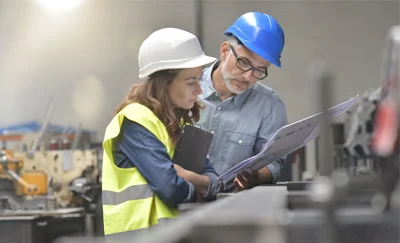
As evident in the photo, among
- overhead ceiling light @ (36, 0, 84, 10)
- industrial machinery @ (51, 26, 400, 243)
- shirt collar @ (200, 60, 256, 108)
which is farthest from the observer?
overhead ceiling light @ (36, 0, 84, 10)

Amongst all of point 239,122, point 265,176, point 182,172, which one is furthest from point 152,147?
point 239,122

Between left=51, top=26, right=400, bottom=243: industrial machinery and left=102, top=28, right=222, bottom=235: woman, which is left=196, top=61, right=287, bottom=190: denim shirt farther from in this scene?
left=51, top=26, right=400, bottom=243: industrial machinery

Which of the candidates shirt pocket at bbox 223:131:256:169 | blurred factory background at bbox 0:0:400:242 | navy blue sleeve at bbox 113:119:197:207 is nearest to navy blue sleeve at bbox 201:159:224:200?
navy blue sleeve at bbox 113:119:197:207

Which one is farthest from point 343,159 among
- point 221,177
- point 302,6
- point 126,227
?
point 126,227

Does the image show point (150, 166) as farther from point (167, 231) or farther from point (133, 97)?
point (167, 231)

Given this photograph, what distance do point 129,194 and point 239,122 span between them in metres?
0.69

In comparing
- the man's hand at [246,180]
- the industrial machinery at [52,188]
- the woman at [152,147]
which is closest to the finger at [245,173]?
the man's hand at [246,180]

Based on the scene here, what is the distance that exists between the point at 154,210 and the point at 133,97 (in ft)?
1.07

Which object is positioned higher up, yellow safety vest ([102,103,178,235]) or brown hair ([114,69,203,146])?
brown hair ([114,69,203,146])

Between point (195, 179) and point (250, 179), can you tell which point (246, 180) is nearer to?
point (250, 179)

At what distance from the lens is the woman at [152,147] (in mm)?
1572

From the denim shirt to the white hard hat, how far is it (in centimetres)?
41

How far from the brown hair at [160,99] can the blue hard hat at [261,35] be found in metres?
0.44

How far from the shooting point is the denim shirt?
7.08 feet
